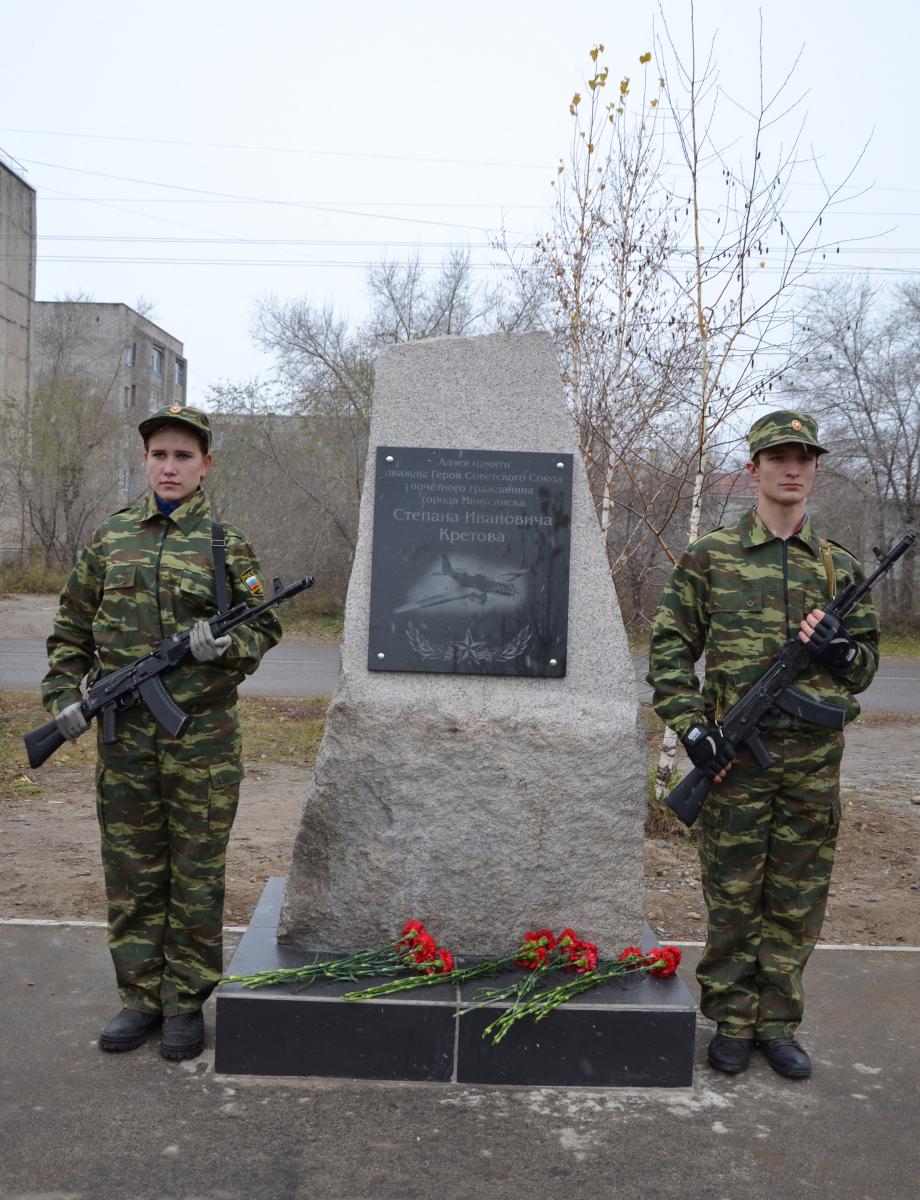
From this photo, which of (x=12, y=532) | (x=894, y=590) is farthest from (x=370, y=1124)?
Result: (x=12, y=532)

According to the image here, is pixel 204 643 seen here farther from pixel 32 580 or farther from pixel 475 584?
pixel 32 580

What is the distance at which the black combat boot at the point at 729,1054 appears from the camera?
3436mm

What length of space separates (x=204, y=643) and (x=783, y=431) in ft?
6.17

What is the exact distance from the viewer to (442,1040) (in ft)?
10.9

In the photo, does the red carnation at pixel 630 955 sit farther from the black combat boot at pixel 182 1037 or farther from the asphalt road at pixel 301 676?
the asphalt road at pixel 301 676

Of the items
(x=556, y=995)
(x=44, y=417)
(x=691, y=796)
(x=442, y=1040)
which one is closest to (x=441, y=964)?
(x=442, y=1040)

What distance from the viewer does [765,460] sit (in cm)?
353

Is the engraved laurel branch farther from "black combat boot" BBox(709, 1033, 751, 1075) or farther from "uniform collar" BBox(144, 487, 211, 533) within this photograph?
"black combat boot" BBox(709, 1033, 751, 1075)

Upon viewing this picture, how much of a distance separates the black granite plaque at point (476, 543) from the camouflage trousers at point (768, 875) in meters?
0.77

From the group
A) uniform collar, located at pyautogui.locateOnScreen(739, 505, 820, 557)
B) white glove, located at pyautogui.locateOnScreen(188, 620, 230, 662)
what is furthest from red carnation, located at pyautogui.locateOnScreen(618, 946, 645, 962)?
white glove, located at pyautogui.locateOnScreen(188, 620, 230, 662)

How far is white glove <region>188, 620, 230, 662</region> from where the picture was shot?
330 cm

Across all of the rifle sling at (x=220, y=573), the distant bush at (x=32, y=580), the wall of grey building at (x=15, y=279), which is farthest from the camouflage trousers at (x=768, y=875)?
the wall of grey building at (x=15, y=279)

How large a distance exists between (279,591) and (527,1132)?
1.74 m

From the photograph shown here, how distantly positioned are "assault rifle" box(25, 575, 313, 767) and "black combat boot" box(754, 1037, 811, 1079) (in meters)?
2.06
